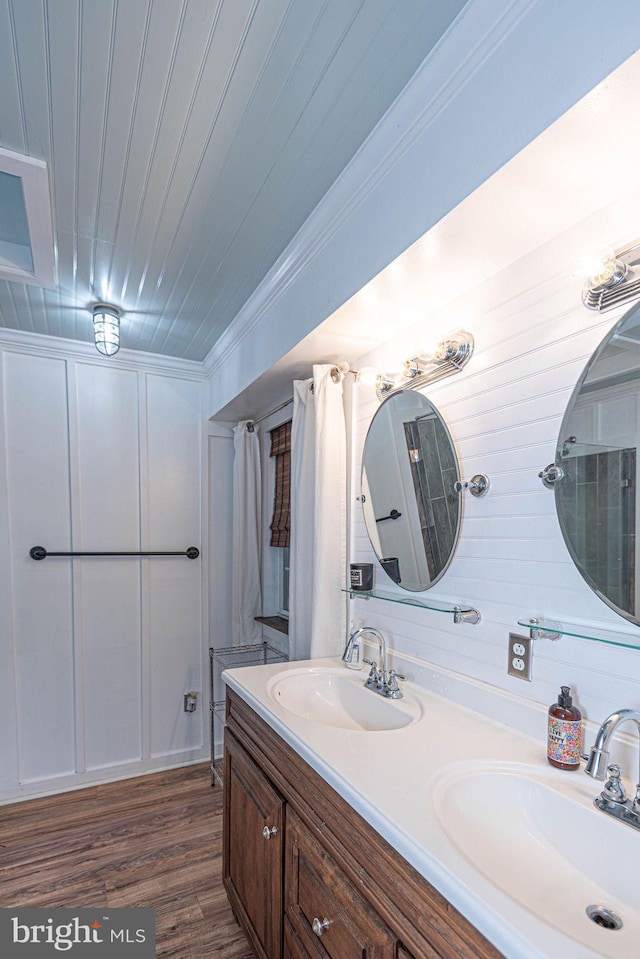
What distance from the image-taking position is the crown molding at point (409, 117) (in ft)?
2.94

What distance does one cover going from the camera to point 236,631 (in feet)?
9.81

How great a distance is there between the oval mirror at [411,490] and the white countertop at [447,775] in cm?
32

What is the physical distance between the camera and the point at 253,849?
4.86ft

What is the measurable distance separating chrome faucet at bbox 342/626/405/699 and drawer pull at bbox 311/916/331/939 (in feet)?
1.79

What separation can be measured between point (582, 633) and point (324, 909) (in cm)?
78

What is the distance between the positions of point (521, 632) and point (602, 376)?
2.01ft

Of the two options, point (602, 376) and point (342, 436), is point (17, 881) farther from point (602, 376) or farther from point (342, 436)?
point (602, 376)

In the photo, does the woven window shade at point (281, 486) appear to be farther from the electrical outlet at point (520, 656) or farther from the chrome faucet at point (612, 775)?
the chrome faucet at point (612, 775)

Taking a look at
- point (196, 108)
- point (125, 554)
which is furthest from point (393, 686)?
point (125, 554)

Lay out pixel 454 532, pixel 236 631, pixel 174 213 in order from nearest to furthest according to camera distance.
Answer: pixel 454 532 < pixel 174 213 < pixel 236 631

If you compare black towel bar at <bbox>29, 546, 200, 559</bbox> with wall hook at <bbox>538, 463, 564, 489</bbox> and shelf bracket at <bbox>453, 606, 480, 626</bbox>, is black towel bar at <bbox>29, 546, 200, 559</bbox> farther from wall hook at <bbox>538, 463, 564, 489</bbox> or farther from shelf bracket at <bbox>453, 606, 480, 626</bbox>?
wall hook at <bbox>538, 463, 564, 489</bbox>

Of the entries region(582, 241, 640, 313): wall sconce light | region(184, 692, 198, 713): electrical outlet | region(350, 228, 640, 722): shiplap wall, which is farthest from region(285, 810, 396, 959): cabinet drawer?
region(184, 692, 198, 713): electrical outlet

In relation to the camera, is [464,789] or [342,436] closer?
[464,789]

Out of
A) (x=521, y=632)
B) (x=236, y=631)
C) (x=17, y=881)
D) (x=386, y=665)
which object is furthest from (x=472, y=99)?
(x=17, y=881)
